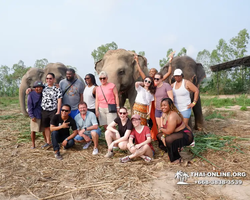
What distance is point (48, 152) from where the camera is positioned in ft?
13.0

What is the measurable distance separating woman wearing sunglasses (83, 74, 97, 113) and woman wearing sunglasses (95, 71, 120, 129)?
0.21 metres

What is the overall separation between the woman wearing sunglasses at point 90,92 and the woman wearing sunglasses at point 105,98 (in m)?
0.21

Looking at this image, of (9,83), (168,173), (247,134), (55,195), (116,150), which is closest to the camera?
(55,195)

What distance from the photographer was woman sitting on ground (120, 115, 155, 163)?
10.9 ft

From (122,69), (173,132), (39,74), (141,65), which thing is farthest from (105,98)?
(39,74)

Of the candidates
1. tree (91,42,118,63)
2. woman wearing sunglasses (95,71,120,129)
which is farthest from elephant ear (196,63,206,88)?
tree (91,42,118,63)

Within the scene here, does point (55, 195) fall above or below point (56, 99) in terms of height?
below

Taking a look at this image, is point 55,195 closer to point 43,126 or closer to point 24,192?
point 24,192

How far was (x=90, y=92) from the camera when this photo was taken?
14.2ft

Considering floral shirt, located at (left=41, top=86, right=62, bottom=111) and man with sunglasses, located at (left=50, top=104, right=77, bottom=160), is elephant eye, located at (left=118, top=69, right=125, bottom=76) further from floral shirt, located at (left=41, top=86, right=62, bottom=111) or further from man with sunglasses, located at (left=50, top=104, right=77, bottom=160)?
man with sunglasses, located at (left=50, top=104, right=77, bottom=160)

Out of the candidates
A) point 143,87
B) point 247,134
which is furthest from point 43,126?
point 247,134

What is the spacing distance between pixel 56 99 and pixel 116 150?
1.55m

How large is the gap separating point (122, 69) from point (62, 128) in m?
2.03

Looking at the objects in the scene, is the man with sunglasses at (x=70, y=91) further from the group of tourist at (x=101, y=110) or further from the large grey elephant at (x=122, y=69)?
the large grey elephant at (x=122, y=69)
